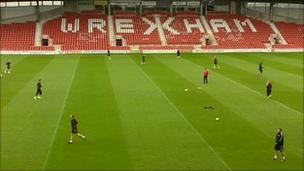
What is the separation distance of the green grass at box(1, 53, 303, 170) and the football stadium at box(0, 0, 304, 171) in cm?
8

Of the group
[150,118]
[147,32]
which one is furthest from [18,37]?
[150,118]

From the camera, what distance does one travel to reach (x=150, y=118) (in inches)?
1050

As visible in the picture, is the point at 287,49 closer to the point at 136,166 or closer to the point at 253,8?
the point at 253,8

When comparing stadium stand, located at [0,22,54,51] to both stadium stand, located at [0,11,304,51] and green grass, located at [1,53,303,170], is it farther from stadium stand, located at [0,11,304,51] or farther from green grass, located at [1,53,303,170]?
green grass, located at [1,53,303,170]

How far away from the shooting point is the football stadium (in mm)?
20312

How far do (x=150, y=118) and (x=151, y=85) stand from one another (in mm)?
11798

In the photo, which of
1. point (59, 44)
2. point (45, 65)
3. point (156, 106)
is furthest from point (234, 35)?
point (156, 106)

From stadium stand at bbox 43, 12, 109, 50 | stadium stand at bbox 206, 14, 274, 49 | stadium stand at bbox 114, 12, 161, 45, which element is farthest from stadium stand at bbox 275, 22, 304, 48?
stadium stand at bbox 43, 12, 109, 50

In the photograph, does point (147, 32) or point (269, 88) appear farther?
point (147, 32)

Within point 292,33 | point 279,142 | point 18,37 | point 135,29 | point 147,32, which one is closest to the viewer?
point 279,142

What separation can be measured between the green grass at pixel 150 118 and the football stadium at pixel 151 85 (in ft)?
0.26

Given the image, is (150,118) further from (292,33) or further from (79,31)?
(292,33)

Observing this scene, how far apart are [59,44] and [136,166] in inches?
2200

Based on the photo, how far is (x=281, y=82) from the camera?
40.0 m
